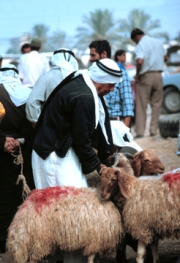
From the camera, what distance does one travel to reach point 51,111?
5586 millimetres

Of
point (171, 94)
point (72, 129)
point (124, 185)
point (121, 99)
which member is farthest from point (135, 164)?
point (171, 94)

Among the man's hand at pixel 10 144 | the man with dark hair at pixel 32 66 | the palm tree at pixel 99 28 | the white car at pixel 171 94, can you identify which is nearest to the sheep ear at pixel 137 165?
the man's hand at pixel 10 144

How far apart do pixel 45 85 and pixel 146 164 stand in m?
1.32

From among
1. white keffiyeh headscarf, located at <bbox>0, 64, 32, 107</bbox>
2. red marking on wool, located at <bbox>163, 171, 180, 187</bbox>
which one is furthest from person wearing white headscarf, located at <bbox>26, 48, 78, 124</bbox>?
red marking on wool, located at <bbox>163, 171, 180, 187</bbox>

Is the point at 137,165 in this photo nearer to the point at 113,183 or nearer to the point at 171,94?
the point at 113,183

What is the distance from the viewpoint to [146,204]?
5.32 m

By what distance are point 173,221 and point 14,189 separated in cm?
222

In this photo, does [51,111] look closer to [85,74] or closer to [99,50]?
[85,74]

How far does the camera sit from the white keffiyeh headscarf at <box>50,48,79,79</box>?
22.7 ft

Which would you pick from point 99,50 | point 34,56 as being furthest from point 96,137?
point 34,56

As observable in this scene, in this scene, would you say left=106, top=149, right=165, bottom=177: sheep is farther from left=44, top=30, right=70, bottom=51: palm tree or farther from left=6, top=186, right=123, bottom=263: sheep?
left=44, top=30, right=70, bottom=51: palm tree

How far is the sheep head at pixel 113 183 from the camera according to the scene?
211 inches

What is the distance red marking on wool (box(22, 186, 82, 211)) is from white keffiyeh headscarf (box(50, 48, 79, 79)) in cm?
→ 177

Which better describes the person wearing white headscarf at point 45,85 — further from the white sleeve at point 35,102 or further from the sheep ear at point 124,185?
the sheep ear at point 124,185
